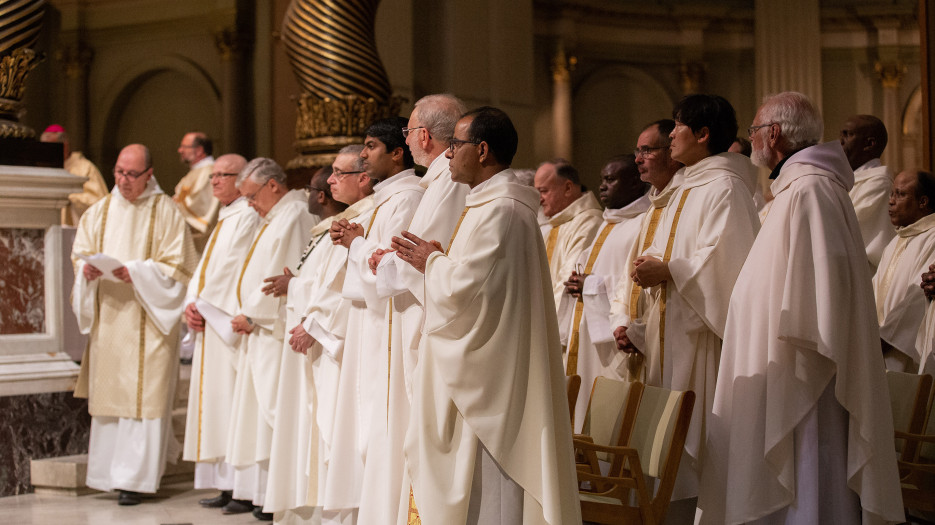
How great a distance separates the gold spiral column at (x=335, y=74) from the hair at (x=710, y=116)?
3.47m

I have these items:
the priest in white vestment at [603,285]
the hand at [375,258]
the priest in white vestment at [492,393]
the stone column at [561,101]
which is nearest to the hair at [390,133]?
the hand at [375,258]

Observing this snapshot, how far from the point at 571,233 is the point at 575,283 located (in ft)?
2.89

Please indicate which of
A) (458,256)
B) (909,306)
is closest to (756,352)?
(458,256)

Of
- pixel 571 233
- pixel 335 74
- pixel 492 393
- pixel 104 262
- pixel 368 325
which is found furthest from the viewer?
pixel 335 74

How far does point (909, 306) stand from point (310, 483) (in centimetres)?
307

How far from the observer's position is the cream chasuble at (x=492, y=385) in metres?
3.95

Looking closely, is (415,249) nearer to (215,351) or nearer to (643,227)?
(643,227)

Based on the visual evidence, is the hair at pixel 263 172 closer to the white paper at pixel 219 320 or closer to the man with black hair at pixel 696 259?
the white paper at pixel 219 320

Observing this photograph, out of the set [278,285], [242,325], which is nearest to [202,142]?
[242,325]

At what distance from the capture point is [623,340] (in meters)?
5.36

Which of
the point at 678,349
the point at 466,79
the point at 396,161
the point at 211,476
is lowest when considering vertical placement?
the point at 211,476

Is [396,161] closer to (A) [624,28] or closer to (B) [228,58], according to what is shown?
(B) [228,58]

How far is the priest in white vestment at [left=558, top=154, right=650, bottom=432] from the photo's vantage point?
5922 millimetres

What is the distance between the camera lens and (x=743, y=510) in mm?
4270
